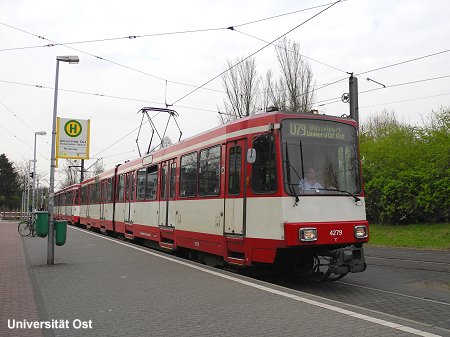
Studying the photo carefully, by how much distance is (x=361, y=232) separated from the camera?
8820 millimetres

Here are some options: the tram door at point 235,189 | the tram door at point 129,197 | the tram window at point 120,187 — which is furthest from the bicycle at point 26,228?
the tram door at point 235,189

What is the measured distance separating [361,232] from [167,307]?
157 inches

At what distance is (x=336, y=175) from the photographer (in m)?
8.83

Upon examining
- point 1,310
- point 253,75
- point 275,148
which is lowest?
point 1,310

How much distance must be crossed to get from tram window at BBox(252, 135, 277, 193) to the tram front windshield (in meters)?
0.23

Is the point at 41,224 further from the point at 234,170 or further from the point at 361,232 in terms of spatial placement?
the point at 361,232

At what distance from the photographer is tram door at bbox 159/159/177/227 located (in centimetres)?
1316

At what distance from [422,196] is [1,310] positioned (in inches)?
717

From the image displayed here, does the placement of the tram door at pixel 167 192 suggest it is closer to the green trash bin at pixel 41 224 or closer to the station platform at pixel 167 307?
the station platform at pixel 167 307

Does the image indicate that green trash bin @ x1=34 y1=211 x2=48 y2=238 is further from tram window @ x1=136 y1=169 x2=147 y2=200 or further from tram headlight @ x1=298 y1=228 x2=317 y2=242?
tram headlight @ x1=298 y1=228 x2=317 y2=242

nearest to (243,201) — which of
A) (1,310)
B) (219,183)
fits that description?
(219,183)

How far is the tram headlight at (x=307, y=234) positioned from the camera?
812 cm

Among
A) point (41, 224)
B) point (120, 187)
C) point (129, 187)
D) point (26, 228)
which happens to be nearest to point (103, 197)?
point (120, 187)

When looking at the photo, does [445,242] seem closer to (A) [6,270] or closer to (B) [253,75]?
(A) [6,270]
